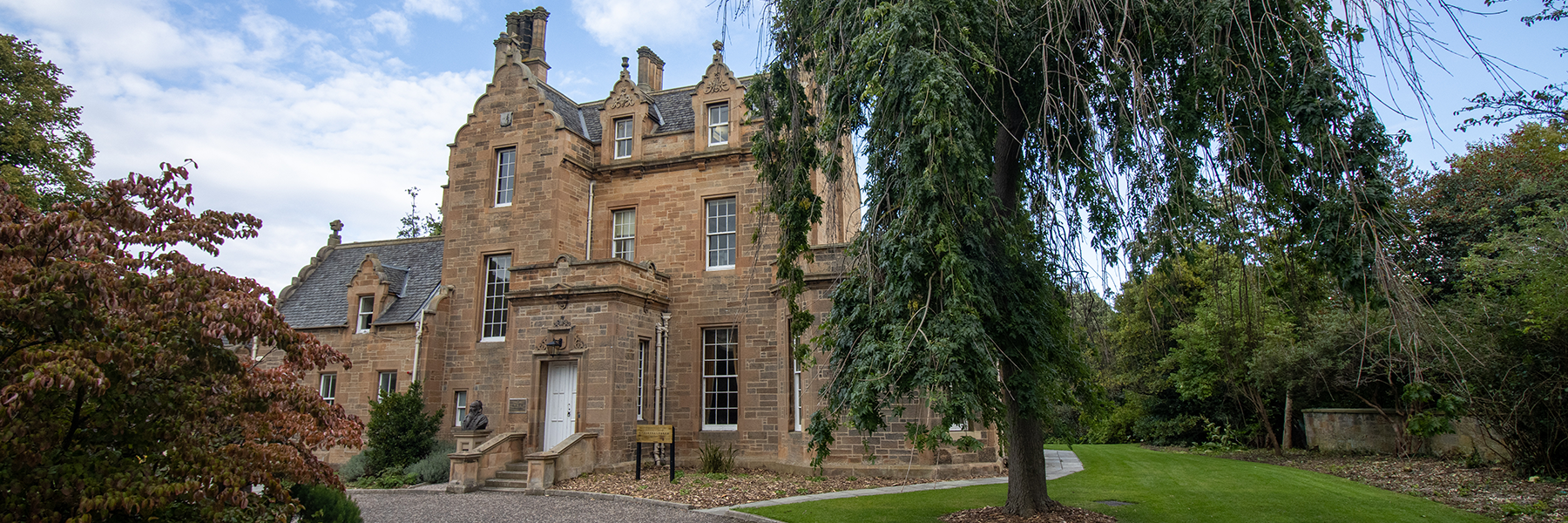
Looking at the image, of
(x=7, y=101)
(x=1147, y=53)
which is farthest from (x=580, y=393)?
(x=7, y=101)

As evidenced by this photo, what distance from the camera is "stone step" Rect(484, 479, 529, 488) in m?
15.2

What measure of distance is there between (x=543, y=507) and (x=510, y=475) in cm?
300

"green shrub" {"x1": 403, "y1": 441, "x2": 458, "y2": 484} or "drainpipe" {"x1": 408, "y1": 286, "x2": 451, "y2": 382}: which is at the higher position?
"drainpipe" {"x1": 408, "y1": 286, "x2": 451, "y2": 382}

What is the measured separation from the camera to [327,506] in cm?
834

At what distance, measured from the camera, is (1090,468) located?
56.2ft

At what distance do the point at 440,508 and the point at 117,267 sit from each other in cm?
848

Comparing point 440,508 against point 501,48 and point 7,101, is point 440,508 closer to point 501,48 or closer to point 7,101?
point 501,48

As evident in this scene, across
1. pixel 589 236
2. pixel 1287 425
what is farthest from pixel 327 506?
pixel 1287 425

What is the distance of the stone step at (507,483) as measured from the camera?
1517 cm

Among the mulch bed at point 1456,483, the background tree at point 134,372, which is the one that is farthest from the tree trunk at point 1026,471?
the background tree at point 134,372

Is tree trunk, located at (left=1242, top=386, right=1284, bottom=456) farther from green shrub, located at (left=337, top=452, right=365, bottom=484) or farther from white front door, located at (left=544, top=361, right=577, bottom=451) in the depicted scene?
green shrub, located at (left=337, top=452, right=365, bottom=484)

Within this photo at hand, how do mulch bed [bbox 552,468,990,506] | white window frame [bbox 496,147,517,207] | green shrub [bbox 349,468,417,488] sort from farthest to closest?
white window frame [bbox 496,147,517,207] < green shrub [bbox 349,468,417,488] < mulch bed [bbox 552,468,990,506]

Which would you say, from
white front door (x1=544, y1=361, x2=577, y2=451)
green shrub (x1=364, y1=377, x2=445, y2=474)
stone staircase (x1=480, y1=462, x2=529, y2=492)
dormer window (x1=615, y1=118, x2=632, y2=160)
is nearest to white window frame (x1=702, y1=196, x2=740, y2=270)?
dormer window (x1=615, y1=118, x2=632, y2=160)

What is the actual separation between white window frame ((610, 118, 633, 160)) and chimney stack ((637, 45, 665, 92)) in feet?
9.58
